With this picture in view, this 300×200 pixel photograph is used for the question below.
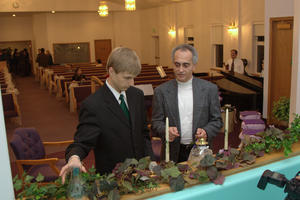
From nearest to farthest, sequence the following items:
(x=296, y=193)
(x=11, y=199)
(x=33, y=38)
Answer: (x=296, y=193), (x=11, y=199), (x=33, y=38)

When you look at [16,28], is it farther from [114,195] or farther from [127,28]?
[114,195]

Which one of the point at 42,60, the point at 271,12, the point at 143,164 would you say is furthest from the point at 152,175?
the point at 42,60

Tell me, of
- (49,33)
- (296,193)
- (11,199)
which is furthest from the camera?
(49,33)

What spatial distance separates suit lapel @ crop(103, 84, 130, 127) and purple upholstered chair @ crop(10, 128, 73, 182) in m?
1.79

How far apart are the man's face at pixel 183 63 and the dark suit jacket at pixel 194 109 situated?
144 millimetres

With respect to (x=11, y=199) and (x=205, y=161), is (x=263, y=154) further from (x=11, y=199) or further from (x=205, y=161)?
(x=11, y=199)

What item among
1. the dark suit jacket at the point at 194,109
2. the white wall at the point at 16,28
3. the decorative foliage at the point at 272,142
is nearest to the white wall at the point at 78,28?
the white wall at the point at 16,28

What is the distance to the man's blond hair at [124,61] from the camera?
1965mm

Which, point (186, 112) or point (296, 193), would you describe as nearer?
point (296, 193)

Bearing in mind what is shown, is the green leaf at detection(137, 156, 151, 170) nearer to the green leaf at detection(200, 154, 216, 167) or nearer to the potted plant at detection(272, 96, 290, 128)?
the green leaf at detection(200, 154, 216, 167)

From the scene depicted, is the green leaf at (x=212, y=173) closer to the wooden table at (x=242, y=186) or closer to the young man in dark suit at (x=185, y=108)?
the wooden table at (x=242, y=186)

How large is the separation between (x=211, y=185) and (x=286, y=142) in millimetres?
692

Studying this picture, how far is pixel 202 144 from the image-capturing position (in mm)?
2129

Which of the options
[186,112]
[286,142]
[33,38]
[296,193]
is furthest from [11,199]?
[33,38]
